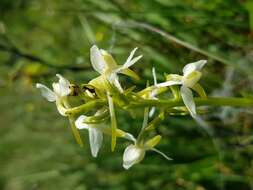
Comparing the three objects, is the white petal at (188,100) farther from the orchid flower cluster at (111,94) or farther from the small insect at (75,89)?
the small insect at (75,89)

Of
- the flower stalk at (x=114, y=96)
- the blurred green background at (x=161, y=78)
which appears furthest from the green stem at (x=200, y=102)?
the blurred green background at (x=161, y=78)

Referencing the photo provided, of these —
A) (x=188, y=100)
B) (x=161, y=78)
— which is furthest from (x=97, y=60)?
(x=161, y=78)

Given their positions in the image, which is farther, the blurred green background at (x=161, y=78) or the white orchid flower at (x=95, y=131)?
the blurred green background at (x=161, y=78)

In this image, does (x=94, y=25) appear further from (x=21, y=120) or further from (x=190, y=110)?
(x=190, y=110)

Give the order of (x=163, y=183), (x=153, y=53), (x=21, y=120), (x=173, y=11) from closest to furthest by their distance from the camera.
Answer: (x=173, y=11), (x=153, y=53), (x=163, y=183), (x=21, y=120)

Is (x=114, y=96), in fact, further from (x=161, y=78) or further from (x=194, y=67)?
(x=161, y=78)

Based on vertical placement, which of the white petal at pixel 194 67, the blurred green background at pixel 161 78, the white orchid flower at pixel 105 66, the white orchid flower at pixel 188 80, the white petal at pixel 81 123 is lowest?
the blurred green background at pixel 161 78

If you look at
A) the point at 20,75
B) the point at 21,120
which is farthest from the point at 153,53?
the point at 21,120
